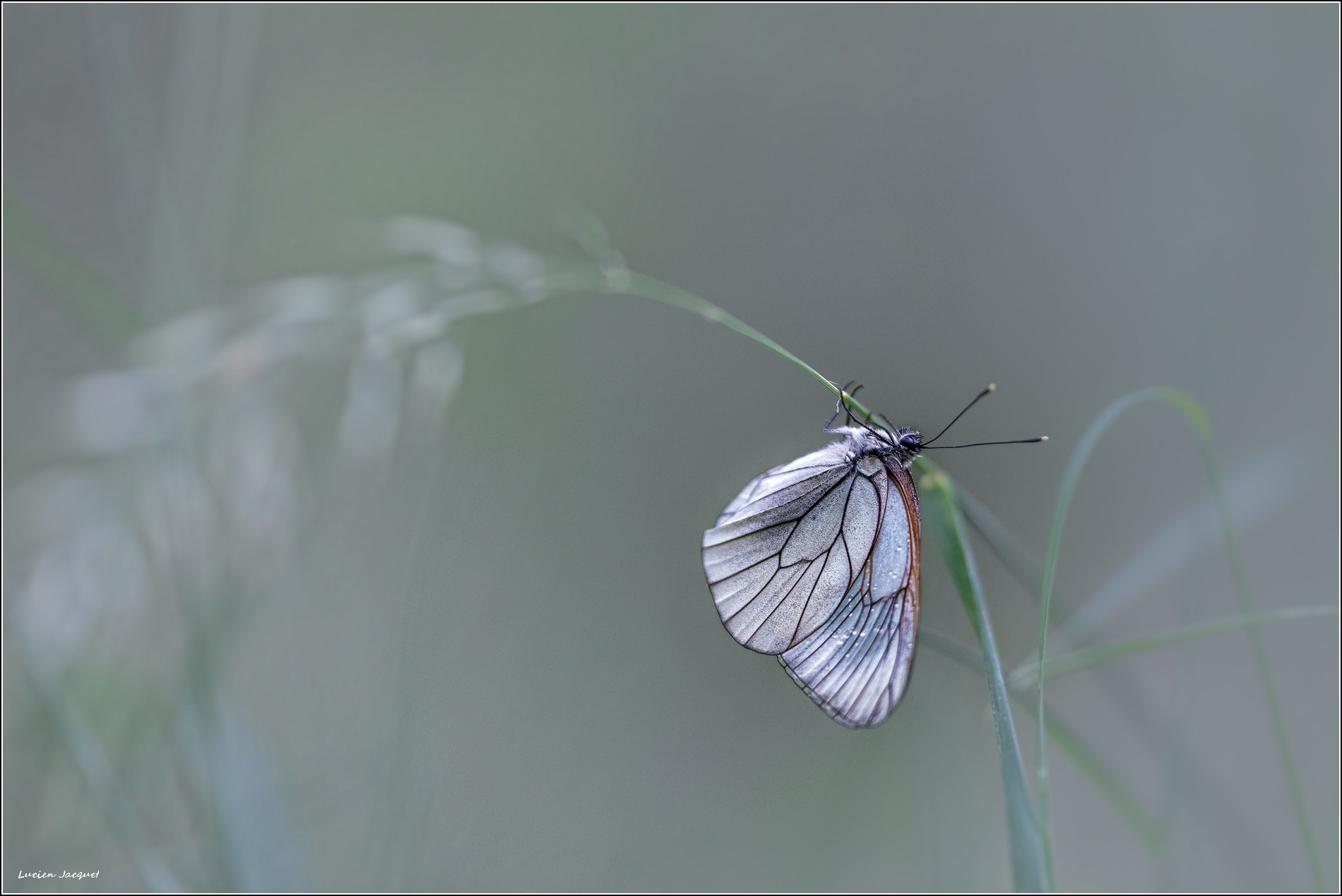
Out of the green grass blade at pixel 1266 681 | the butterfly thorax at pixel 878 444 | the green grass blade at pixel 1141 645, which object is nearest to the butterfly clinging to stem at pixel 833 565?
the butterfly thorax at pixel 878 444

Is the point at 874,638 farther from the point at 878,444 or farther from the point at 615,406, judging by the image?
the point at 615,406

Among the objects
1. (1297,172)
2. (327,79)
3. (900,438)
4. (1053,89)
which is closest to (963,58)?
(1053,89)

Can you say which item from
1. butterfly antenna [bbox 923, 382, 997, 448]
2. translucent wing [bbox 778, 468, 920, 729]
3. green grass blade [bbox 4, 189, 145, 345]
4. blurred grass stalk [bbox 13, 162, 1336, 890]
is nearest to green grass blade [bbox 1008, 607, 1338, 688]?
blurred grass stalk [bbox 13, 162, 1336, 890]

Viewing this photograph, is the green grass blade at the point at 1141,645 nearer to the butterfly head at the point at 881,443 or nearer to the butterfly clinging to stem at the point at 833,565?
the butterfly clinging to stem at the point at 833,565

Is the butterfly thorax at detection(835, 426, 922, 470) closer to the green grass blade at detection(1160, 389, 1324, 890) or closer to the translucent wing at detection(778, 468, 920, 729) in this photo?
the translucent wing at detection(778, 468, 920, 729)

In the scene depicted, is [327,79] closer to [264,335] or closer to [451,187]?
[451,187]

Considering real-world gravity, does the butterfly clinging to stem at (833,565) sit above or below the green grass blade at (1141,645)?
above
